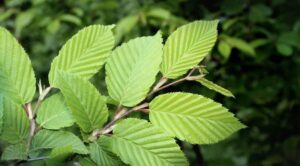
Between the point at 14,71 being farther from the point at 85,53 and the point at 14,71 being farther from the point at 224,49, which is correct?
the point at 224,49

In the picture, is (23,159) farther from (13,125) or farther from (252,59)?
(252,59)

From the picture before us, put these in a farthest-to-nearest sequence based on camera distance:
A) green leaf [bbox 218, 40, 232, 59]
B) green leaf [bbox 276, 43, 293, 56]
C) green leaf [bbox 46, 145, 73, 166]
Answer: green leaf [bbox 276, 43, 293, 56] < green leaf [bbox 218, 40, 232, 59] < green leaf [bbox 46, 145, 73, 166]

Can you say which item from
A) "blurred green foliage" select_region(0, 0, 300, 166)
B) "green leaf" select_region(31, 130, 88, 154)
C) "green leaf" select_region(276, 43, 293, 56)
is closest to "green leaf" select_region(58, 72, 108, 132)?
"green leaf" select_region(31, 130, 88, 154)

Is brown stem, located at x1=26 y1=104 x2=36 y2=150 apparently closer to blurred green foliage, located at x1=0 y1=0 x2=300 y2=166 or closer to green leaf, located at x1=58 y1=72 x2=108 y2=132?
green leaf, located at x1=58 y1=72 x2=108 y2=132

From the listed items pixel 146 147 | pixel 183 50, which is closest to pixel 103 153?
pixel 146 147

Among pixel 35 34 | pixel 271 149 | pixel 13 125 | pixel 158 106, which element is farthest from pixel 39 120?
pixel 35 34

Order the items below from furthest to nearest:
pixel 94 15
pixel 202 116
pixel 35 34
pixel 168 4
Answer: pixel 35 34 < pixel 94 15 < pixel 168 4 < pixel 202 116
